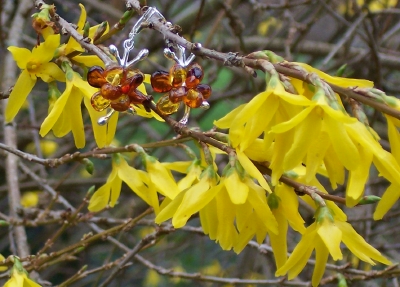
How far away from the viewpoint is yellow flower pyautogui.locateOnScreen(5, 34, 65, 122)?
4.17 ft

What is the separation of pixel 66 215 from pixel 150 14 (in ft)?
3.01

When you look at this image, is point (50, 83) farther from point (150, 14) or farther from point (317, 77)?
point (317, 77)

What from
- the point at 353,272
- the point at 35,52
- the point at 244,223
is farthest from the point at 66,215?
the point at 353,272

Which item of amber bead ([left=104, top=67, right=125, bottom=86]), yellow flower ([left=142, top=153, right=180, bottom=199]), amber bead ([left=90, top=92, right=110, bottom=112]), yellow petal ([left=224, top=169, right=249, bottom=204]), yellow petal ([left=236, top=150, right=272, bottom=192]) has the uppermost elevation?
amber bead ([left=104, top=67, right=125, bottom=86])

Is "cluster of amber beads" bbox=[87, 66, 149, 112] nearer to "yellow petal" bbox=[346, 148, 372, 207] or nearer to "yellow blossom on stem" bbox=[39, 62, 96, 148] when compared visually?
"yellow blossom on stem" bbox=[39, 62, 96, 148]

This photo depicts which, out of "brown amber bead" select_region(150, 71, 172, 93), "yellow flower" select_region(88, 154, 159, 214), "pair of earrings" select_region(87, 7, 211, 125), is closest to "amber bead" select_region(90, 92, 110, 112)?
"pair of earrings" select_region(87, 7, 211, 125)

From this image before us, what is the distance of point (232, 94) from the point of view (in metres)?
3.67

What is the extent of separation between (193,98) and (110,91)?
6.6 inches

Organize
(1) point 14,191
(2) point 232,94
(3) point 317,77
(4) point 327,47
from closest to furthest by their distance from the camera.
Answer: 1. (3) point 317,77
2. (1) point 14,191
3. (2) point 232,94
4. (4) point 327,47

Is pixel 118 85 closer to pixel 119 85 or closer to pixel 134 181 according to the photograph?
pixel 119 85

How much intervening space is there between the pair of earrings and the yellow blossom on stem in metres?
0.16

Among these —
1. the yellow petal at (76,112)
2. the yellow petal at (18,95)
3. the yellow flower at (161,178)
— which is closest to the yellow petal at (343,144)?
the yellow flower at (161,178)

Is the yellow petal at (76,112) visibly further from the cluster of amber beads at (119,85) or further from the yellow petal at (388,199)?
the yellow petal at (388,199)

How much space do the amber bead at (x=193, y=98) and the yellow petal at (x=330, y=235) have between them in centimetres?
36
